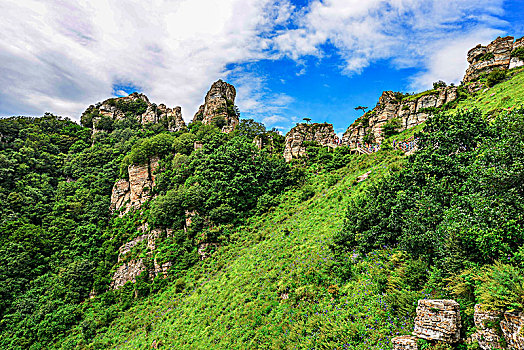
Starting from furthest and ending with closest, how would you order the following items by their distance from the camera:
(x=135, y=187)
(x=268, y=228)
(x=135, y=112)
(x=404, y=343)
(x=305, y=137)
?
(x=135, y=112) < (x=305, y=137) < (x=135, y=187) < (x=268, y=228) < (x=404, y=343)

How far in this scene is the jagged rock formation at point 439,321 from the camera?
6.99 meters

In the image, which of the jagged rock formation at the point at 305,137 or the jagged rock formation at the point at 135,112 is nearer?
the jagged rock formation at the point at 305,137

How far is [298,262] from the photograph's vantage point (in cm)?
1878

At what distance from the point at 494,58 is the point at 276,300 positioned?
60.3 metres

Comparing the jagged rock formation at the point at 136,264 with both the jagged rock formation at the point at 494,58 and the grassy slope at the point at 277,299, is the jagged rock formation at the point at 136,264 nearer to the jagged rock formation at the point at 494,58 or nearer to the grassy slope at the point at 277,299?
the grassy slope at the point at 277,299

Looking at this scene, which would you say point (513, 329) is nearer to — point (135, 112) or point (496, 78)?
point (496, 78)

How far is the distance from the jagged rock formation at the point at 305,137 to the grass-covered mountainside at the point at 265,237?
146 inches

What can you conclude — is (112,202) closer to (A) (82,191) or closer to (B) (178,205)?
(A) (82,191)

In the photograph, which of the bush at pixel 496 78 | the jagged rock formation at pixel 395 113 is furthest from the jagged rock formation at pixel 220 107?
the bush at pixel 496 78

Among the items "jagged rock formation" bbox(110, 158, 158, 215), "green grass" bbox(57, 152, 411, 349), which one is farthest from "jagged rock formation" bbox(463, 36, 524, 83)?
"jagged rock formation" bbox(110, 158, 158, 215)

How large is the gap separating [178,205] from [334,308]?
1349 inches

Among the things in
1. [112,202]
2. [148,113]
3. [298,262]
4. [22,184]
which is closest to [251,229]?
[298,262]

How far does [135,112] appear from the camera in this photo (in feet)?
318

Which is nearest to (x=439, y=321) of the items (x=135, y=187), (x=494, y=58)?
(x=135, y=187)
